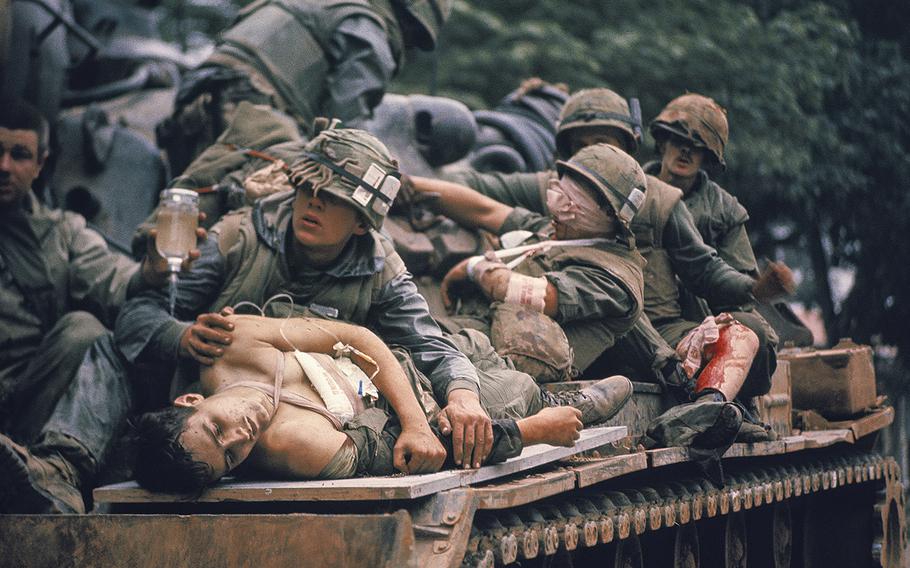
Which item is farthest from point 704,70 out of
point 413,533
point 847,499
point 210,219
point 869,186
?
point 413,533

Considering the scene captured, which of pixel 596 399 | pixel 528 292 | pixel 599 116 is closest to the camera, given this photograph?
pixel 596 399

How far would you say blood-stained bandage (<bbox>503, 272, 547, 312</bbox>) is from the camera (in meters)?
7.05

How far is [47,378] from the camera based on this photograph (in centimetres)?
761

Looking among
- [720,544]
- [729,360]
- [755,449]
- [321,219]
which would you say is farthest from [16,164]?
[720,544]

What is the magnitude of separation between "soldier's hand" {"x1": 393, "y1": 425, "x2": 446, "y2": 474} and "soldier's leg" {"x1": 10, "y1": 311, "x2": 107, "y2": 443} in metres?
2.66

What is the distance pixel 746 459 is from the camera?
829 cm

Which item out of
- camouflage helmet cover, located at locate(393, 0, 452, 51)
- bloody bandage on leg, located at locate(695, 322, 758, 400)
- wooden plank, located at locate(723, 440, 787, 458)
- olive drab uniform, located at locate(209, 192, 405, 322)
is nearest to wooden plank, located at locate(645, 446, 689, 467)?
wooden plank, located at locate(723, 440, 787, 458)

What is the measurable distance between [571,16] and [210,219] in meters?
Answer: 10.3

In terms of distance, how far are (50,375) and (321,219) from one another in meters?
2.16

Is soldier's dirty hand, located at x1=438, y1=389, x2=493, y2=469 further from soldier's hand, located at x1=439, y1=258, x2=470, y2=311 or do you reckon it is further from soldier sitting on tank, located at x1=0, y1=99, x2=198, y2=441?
soldier sitting on tank, located at x1=0, y1=99, x2=198, y2=441

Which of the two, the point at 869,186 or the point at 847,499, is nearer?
the point at 847,499

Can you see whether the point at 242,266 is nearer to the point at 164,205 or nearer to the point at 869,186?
the point at 164,205

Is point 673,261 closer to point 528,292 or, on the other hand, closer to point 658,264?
point 658,264

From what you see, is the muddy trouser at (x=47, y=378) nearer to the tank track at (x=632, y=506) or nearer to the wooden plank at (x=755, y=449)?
the tank track at (x=632, y=506)
